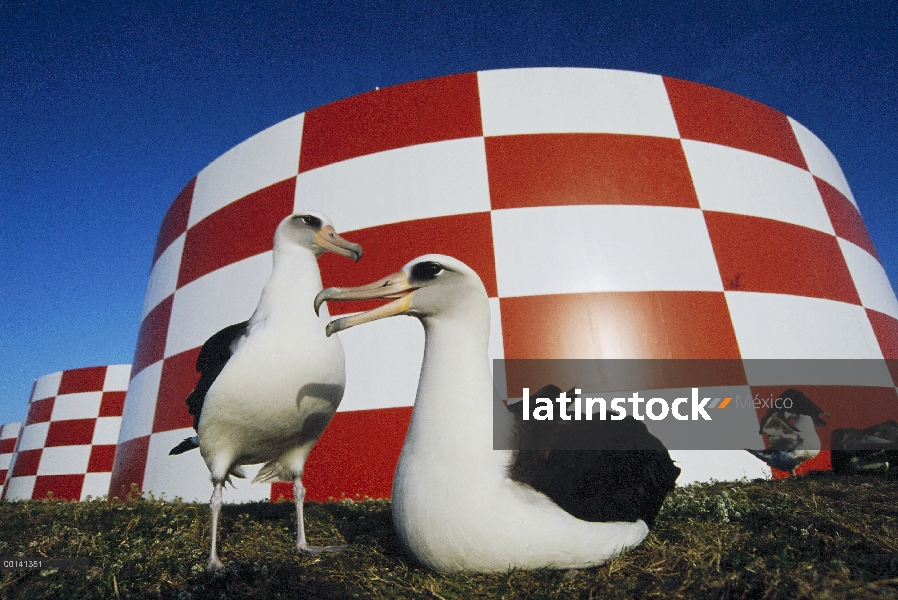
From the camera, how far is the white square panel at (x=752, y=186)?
141 inches

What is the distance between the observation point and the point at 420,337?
126 inches

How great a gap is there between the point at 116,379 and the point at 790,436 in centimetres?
1034

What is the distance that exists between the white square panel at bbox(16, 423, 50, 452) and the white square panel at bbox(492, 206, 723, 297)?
988 cm

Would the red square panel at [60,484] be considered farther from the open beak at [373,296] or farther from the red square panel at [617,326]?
the open beak at [373,296]

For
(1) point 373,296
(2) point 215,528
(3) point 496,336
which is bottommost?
(2) point 215,528

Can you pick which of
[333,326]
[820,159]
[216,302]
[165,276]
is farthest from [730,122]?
[165,276]

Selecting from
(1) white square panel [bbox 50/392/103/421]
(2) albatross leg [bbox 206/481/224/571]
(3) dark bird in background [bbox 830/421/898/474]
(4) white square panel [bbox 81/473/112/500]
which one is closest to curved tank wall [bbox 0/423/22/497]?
(1) white square panel [bbox 50/392/103/421]

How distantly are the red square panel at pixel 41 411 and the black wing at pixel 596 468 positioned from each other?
11.0 m

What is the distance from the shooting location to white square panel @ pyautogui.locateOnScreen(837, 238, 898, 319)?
12.2 ft

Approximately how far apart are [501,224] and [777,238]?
2.02 meters

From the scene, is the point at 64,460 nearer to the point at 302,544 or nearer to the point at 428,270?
the point at 302,544

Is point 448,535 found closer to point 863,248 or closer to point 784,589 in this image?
point 784,589

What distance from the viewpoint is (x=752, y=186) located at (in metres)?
3.69

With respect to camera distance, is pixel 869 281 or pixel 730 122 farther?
pixel 730 122
